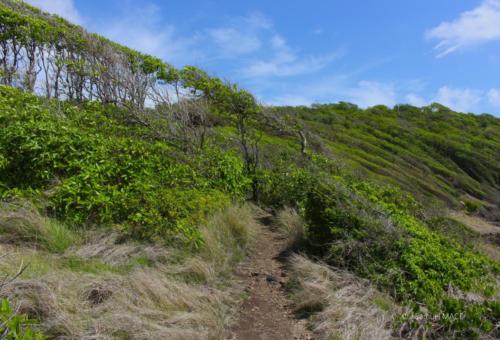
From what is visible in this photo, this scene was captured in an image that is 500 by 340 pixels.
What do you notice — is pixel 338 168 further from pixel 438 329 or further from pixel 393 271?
pixel 438 329

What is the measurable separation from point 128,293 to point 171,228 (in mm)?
1409

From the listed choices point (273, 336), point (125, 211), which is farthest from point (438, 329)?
point (125, 211)

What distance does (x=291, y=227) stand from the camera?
23.6 ft

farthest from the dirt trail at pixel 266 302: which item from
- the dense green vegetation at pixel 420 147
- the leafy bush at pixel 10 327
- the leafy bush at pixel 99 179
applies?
the dense green vegetation at pixel 420 147

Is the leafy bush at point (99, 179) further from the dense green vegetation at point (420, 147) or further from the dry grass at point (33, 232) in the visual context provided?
Result: the dense green vegetation at point (420, 147)

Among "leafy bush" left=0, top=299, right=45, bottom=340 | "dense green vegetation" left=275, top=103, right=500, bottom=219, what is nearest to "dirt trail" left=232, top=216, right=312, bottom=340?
"leafy bush" left=0, top=299, right=45, bottom=340

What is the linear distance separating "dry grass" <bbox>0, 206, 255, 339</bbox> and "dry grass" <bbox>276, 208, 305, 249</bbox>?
5.28 feet

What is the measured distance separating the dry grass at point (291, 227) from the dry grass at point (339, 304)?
1.10m

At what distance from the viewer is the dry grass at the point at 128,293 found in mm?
3260

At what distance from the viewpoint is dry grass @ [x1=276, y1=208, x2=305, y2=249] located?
6.67 metres

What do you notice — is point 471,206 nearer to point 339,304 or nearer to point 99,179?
point 339,304

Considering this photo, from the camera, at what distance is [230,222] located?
6.47 m

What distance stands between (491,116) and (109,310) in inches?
1881

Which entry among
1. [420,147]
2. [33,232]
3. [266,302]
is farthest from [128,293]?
[420,147]
